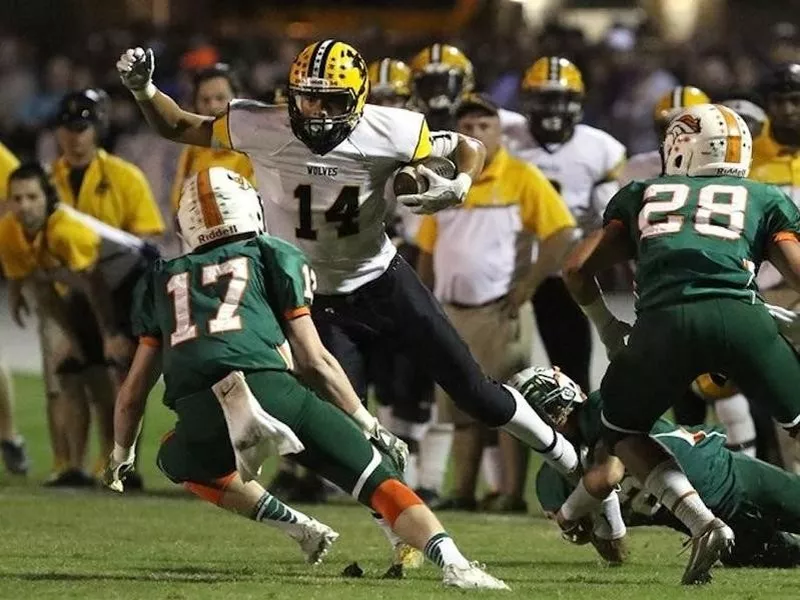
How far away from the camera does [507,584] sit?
313 inches

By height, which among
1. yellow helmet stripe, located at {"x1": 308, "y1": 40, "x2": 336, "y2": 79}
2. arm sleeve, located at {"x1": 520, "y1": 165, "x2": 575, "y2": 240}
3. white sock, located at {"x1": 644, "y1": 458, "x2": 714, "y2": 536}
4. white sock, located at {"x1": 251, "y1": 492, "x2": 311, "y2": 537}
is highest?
yellow helmet stripe, located at {"x1": 308, "y1": 40, "x2": 336, "y2": 79}

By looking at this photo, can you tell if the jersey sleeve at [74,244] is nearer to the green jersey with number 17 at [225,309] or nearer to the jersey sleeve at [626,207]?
the green jersey with number 17 at [225,309]

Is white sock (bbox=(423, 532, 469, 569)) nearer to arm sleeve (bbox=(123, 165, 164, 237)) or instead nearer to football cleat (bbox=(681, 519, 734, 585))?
football cleat (bbox=(681, 519, 734, 585))

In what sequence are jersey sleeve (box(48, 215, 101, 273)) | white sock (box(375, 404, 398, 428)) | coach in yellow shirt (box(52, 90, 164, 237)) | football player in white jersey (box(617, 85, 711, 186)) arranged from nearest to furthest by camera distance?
football player in white jersey (box(617, 85, 711, 186))
white sock (box(375, 404, 398, 428))
jersey sleeve (box(48, 215, 101, 273))
coach in yellow shirt (box(52, 90, 164, 237))

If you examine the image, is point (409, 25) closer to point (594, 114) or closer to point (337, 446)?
point (594, 114)

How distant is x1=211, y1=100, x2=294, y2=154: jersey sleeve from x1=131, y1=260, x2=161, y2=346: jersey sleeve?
3.71 feet

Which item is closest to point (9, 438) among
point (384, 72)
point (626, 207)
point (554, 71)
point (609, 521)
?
point (384, 72)

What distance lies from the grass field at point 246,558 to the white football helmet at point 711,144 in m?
1.46

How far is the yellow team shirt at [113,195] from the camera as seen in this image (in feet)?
41.4

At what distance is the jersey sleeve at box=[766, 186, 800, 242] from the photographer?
7.99m

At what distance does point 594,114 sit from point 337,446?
12501mm

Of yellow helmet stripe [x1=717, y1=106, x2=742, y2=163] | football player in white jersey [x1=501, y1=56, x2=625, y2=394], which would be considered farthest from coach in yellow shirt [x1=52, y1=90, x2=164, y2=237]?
yellow helmet stripe [x1=717, y1=106, x2=742, y2=163]

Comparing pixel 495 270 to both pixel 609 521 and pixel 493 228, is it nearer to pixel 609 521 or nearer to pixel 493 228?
pixel 493 228

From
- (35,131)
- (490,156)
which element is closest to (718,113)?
(490,156)
